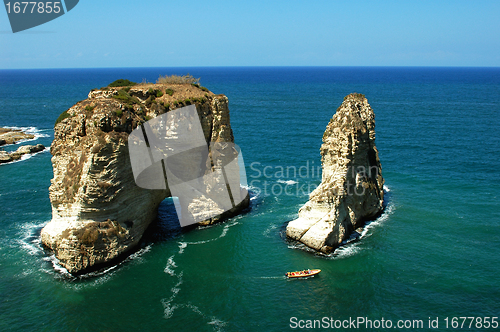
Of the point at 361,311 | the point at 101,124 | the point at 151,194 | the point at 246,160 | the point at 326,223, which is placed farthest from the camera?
the point at 246,160

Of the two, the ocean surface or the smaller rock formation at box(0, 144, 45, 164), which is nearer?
the ocean surface

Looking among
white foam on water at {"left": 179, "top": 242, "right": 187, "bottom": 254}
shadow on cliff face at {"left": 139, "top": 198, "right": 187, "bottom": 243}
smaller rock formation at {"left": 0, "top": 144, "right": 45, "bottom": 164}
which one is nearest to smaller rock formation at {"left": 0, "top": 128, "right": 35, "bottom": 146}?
smaller rock formation at {"left": 0, "top": 144, "right": 45, "bottom": 164}

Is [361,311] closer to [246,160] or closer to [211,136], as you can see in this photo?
[211,136]

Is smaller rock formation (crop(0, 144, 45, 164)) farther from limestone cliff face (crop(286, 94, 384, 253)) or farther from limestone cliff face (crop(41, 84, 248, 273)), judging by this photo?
limestone cliff face (crop(286, 94, 384, 253))

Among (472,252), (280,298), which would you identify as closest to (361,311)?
(280,298)

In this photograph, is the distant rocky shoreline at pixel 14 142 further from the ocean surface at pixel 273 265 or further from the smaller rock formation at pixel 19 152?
the ocean surface at pixel 273 265

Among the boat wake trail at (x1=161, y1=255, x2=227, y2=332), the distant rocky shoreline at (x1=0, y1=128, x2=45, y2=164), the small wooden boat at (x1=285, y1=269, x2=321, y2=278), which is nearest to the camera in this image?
the boat wake trail at (x1=161, y1=255, x2=227, y2=332)
